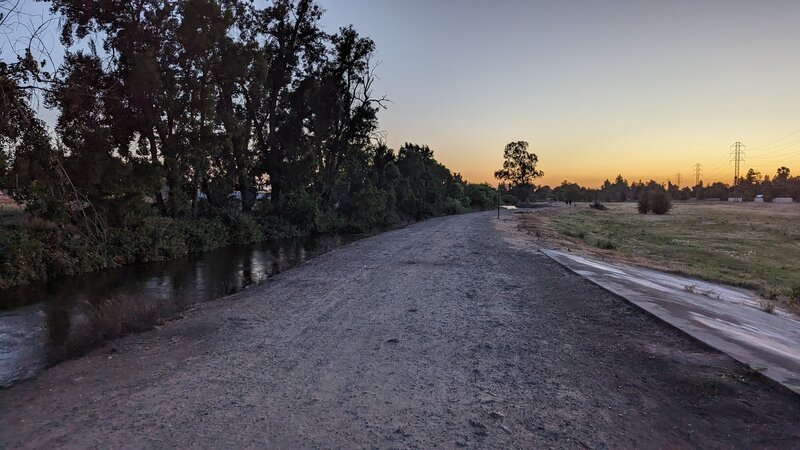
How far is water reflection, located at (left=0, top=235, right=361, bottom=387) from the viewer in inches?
294

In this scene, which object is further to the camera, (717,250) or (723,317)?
(717,250)

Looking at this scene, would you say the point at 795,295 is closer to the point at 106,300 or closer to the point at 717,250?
the point at 717,250

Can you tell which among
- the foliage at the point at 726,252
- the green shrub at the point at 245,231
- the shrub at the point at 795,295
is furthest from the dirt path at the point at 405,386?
the green shrub at the point at 245,231

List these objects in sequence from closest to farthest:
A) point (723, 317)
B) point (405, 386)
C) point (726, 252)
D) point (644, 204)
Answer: point (405, 386) → point (723, 317) → point (726, 252) → point (644, 204)

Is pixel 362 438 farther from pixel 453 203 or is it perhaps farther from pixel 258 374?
pixel 453 203

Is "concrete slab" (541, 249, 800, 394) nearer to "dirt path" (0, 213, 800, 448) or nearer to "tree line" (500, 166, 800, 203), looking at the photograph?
"dirt path" (0, 213, 800, 448)

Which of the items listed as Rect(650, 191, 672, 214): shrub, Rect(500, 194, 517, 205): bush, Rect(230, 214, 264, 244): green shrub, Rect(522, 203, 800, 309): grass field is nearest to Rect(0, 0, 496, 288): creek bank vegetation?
Rect(230, 214, 264, 244): green shrub

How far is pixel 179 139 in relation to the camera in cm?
2278

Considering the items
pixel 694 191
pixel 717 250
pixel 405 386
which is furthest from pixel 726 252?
pixel 694 191

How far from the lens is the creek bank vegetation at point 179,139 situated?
11398mm

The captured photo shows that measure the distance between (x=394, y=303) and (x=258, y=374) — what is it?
4389mm

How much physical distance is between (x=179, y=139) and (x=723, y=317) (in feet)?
75.7

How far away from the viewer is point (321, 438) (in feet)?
13.8

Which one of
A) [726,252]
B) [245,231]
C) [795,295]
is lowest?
[726,252]
